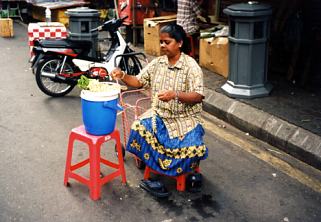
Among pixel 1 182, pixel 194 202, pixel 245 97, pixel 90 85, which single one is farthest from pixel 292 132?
pixel 1 182

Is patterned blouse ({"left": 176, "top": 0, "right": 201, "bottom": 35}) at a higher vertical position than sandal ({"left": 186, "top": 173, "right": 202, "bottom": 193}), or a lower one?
higher

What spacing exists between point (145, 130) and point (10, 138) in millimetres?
2240

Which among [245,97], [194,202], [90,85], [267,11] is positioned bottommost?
[194,202]

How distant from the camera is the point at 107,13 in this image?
1363 centimetres

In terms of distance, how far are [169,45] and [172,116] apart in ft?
2.16

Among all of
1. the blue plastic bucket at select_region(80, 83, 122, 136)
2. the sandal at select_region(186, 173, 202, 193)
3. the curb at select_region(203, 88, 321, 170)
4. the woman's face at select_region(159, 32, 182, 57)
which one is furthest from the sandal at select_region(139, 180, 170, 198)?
the curb at select_region(203, 88, 321, 170)

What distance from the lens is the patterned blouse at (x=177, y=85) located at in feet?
13.5

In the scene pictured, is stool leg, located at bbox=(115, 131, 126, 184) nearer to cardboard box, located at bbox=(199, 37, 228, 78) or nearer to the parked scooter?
the parked scooter

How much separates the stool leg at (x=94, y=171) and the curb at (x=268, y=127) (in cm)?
225

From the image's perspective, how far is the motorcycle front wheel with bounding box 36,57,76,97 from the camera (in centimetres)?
716

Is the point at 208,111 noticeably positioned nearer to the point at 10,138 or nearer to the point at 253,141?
the point at 253,141

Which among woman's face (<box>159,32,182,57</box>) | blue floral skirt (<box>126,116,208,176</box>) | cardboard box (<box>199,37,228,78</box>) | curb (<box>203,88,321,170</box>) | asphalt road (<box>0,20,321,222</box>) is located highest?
woman's face (<box>159,32,182,57</box>)

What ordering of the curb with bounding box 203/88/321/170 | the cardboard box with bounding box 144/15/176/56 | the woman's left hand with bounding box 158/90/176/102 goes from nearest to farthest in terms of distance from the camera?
the woman's left hand with bounding box 158/90/176/102 < the curb with bounding box 203/88/321/170 < the cardboard box with bounding box 144/15/176/56

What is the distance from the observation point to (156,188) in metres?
4.19
